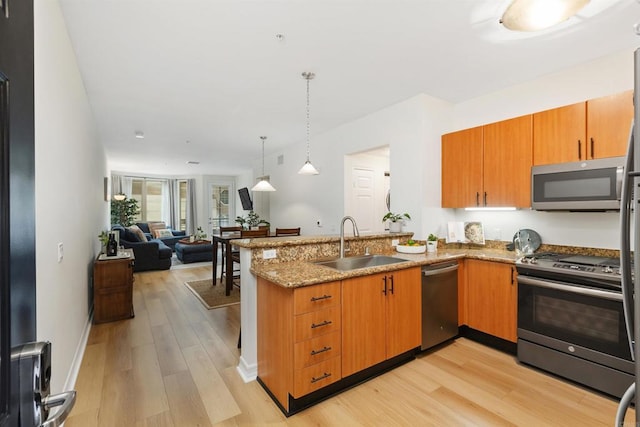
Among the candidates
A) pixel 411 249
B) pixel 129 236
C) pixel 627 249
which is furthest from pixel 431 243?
pixel 129 236

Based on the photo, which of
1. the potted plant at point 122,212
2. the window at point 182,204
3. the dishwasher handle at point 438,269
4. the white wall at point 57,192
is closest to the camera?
the white wall at point 57,192

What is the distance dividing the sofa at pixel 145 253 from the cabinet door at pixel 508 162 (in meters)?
6.22

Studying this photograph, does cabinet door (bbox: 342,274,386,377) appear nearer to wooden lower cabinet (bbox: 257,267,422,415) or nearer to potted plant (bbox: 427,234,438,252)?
wooden lower cabinet (bbox: 257,267,422,415)

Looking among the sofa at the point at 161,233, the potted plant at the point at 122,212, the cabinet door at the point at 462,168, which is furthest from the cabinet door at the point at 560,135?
the potted plant at the point at 122,212

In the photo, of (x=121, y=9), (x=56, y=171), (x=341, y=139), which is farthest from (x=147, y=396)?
(x=341, y=139)

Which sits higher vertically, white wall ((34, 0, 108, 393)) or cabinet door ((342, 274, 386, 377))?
white wall ((34, 0, 108, 393))

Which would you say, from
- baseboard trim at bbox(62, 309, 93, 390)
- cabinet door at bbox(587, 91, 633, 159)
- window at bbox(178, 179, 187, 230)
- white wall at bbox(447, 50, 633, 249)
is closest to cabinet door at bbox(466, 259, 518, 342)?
white wall at bbox(447, 50, 633, 249)

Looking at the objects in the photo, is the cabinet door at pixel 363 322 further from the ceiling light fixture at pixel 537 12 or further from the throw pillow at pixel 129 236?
the throw pillow at pixel 129 236

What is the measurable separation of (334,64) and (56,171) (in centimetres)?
232

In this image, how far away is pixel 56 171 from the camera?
1.94 meters

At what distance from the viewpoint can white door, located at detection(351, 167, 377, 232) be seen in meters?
4.69

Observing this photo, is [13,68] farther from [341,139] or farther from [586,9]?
[341,139]

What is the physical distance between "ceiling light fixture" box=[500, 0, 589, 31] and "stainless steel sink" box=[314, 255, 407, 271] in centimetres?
189

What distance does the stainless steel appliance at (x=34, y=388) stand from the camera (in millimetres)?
544
